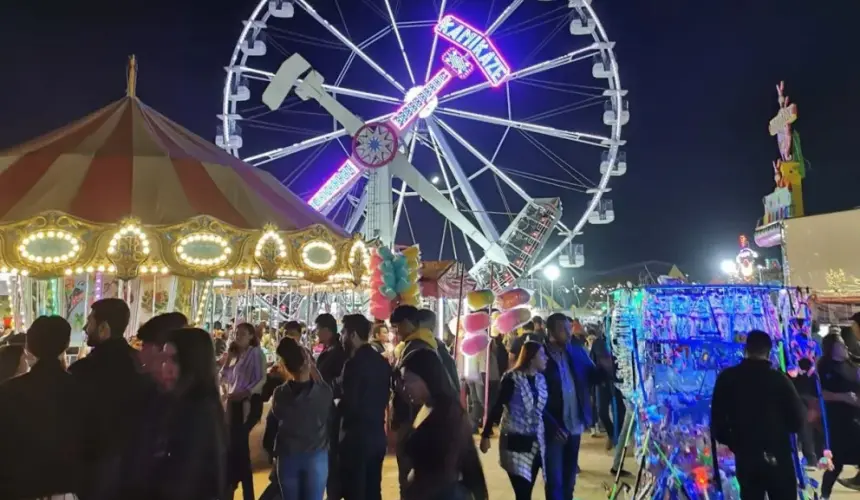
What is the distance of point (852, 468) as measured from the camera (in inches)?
245

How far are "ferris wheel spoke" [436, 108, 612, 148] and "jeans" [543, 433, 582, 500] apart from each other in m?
14.0

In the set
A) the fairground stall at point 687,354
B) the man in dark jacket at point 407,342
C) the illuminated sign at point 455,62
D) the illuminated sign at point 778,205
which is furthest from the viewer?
the illuminated sign at point 778,205

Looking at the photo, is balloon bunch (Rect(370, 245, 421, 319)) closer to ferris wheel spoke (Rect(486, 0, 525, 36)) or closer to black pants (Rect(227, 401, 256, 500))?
black pants (Rect(227, 401, 256, 500))

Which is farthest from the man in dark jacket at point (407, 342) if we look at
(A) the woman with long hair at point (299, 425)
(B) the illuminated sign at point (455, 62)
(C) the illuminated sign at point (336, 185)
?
(B) the illuminated sign at point (455, 62)

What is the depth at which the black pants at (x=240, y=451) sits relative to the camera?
4754mm

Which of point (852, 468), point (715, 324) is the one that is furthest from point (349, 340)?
point (852, 468)

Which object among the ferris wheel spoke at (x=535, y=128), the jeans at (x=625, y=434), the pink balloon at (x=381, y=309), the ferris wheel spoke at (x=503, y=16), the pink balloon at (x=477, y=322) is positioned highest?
the ferris wheel spoke at (x=503, y=16)

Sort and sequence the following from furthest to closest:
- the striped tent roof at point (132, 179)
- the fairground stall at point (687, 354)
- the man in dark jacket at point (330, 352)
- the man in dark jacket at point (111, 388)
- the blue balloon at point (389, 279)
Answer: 1. the blue balloon at point (389, 279)
2. the striped tent roof at point (132, 179)
3. the man in dark jacket at point (330, 352)
4. the fairground stall at point (687, 354)
5. the man in dark jacket at point (111, 388)

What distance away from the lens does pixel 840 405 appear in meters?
4.83

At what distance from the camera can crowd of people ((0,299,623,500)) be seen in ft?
7.47

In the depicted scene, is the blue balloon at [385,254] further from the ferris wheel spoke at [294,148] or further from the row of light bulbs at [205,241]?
the ferris wheel spoke at [294,148]

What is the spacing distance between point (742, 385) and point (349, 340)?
2.41 meters

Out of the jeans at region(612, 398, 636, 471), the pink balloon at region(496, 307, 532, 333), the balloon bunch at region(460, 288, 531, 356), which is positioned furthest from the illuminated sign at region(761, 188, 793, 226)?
the jeans at region(612, 398, 636, 471)

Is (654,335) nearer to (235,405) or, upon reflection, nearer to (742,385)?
(742,385)
